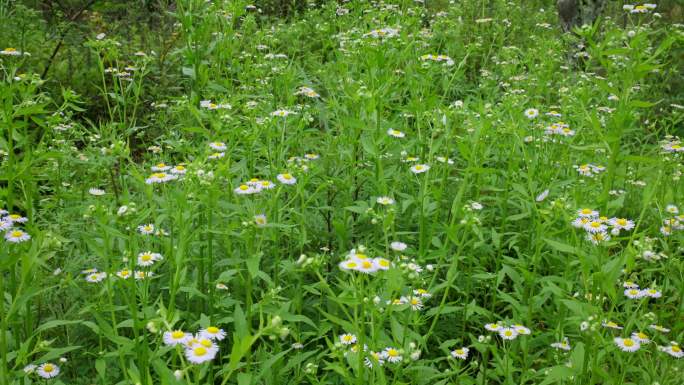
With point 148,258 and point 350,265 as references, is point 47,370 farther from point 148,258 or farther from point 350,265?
point 350,265

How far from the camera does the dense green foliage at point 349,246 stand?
218 cm

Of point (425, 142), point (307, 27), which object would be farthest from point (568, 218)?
point (307, 27)

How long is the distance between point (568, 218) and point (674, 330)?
108 cm

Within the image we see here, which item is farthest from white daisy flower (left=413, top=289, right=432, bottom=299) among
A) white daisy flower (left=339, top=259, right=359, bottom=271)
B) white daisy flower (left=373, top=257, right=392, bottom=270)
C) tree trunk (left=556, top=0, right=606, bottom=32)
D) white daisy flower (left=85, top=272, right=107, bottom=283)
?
tree trunk (left=556, top=0, right=606, bottom=32)

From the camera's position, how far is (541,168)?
351 cm

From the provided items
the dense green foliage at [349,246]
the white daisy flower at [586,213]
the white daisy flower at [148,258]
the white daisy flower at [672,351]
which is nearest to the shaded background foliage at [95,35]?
the dense green foliage at [349,246]

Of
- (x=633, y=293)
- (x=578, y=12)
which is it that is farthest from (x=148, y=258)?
(x=578, y=12)

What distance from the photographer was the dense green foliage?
218cm

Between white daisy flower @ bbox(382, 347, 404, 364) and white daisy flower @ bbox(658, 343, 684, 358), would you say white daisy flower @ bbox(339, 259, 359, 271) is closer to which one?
white daisy flower @ bbox(382, 347, 404, 364)

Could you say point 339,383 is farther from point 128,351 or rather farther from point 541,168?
point 541,168

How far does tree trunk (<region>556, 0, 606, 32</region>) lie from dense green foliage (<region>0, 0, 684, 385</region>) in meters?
2.65

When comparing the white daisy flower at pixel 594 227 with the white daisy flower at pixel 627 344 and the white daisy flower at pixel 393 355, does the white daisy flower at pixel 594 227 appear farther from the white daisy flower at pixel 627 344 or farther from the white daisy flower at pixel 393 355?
the white daisy flower at pixel 393 355

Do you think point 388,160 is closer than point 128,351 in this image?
No

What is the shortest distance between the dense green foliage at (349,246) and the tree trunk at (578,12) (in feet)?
8.71
